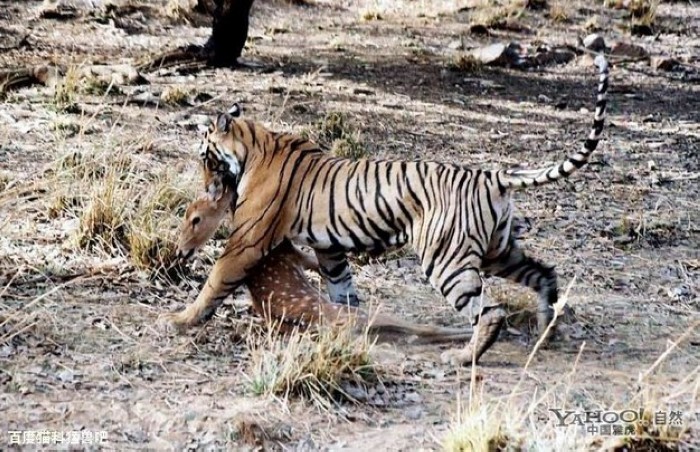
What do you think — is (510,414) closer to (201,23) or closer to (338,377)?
(338,377)

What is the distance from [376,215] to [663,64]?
30.4 feet

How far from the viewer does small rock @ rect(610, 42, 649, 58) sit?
14641 millimetres

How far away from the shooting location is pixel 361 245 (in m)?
6.14

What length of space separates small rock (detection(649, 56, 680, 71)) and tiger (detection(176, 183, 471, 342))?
909cm

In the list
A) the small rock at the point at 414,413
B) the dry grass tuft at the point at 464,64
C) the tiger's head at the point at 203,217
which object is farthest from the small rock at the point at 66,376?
the dry grass tuft at the point at 464,64

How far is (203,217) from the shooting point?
6379 mm

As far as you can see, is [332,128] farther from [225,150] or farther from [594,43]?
[594,43]

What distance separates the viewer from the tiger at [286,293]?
5918 mm

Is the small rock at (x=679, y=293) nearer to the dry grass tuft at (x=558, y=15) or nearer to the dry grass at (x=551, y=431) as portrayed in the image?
the dry grass at (x=551, y=431)

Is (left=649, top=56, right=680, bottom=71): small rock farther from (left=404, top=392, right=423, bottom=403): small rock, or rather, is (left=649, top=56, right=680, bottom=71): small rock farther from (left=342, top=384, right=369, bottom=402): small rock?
(left=342, top=384, right=369, bottom=402): small rock

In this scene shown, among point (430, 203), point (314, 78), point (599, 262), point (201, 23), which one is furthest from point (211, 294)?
point (201, 23)

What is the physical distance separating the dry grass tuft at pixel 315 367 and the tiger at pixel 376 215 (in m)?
0.64

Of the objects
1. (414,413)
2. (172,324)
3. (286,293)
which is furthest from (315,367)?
(172,324)

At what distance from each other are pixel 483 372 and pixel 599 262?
2371 mm
